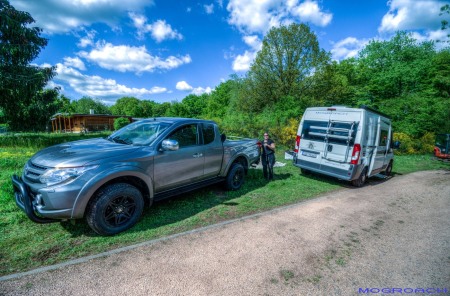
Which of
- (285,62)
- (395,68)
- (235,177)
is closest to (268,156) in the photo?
(235,177)

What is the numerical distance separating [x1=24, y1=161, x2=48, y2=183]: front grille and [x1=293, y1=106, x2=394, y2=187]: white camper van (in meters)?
6.94

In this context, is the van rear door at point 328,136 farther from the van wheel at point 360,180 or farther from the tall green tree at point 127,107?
the tall green tree at point 127,107

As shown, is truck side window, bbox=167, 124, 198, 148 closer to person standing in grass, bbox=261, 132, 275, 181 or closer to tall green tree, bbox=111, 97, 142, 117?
person standing in grass, bbox=261, 132, 275, 181

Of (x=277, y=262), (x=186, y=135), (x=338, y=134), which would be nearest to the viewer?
(x=277, y=262)

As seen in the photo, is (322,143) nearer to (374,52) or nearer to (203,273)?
(203,273)

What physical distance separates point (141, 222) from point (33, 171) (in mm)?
1787

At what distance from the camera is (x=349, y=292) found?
7.88 feet

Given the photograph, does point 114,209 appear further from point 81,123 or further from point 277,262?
point 81,123

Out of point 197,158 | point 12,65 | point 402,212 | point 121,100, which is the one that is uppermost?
point 121,100

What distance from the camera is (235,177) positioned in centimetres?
591

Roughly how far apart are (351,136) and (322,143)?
891 mm

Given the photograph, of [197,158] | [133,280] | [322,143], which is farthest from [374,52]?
[133,280]

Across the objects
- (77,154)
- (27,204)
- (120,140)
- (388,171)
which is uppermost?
(120,140)

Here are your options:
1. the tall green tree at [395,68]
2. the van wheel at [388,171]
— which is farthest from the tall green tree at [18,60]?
the tall green tree at [395,68]
